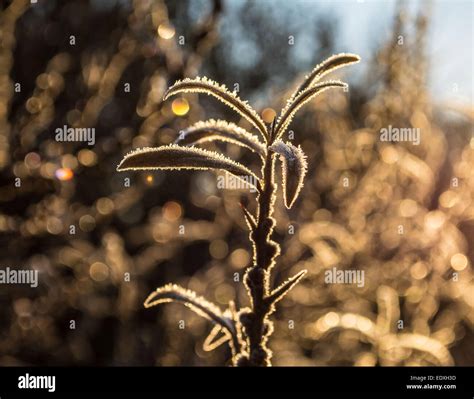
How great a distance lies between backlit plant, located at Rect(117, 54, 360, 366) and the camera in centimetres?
50

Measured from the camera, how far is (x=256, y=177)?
19.6 inches

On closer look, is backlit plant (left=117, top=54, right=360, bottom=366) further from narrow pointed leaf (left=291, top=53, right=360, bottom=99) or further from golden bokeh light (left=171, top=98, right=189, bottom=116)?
golden bokeh light (left=171, top=98, right=189, bottom=116)

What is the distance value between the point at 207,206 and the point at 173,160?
1.54 meters

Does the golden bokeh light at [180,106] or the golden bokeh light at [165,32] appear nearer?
the golden bokeh light at [165,32]

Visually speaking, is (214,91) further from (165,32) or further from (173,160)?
(165,32)

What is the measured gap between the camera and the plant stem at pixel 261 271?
50 centimetres

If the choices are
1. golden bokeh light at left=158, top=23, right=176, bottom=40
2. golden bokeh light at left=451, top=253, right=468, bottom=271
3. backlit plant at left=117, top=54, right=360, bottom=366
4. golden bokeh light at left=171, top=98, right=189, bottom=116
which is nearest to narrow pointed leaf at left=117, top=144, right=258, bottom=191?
backlit plant at left=117, top=54, right=360, bottom=366

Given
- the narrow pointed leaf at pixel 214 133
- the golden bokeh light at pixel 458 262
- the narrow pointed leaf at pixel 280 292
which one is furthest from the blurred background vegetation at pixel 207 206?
the narrow pointed leaf at pixel 280 292

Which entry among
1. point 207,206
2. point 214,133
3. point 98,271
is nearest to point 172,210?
point 207,206

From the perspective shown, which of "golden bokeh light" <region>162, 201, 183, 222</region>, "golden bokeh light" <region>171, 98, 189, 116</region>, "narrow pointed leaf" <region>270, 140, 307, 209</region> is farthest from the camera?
"golden bokeh light" <region>162, 201, 183, 222</region>

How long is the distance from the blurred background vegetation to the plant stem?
0.53 m

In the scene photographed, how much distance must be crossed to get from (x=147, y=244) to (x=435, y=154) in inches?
52.7

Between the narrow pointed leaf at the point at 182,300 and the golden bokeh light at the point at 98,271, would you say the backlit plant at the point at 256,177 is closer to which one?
the narrow pointed leaf at the point at 182,300

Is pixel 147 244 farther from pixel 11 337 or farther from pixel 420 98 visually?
pixel 420 98
